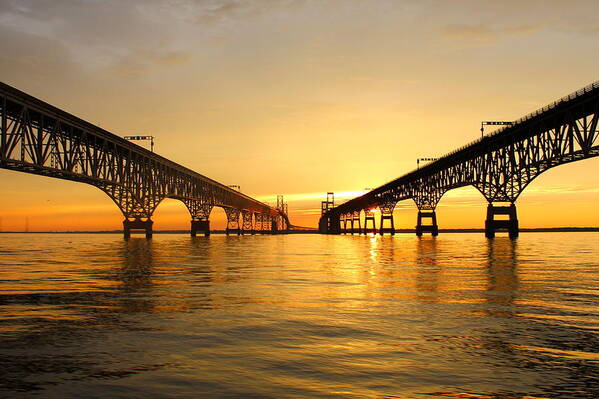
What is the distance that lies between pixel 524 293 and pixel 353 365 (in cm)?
1191

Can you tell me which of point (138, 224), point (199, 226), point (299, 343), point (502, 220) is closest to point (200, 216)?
point (199, 226)

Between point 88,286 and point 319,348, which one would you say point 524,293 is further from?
point 88,286

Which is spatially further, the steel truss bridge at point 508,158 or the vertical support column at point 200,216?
the vertical support column at point 200,216

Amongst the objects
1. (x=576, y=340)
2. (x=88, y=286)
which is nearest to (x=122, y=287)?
(x=88, y=286)

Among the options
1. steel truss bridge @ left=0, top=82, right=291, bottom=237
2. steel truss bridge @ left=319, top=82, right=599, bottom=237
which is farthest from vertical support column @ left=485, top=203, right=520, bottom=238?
steel truss bridge @ left=0, top=82, right=291, bottom=237

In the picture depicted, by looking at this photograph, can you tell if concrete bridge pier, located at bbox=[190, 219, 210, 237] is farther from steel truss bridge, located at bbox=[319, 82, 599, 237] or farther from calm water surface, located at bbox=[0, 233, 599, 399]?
calm water surface, located at bbox=[0, 233, 599, 399]

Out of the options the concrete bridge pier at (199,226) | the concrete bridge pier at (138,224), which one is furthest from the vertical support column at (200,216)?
the concrete bridge pier at (138,224)

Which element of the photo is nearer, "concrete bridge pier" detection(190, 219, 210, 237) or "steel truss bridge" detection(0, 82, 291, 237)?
"steel truss bridge" detection(0, 82, 291, 237)

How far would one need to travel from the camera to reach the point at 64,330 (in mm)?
10758

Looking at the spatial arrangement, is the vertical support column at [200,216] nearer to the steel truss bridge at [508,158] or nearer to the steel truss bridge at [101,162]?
the steel truss bridge at [101,162]

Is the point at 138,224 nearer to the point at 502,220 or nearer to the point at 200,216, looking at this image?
the point at 200,216

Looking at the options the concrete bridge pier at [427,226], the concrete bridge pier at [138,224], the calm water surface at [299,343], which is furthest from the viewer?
the concrete bridge pier at [427,226]

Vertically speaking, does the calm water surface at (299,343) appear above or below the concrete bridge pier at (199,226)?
below

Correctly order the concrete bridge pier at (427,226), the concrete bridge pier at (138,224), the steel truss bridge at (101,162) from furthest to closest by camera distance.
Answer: the concrete bridge pier at (427,226) < the concrete bridge pier at (138,224) < the steel truss bridge at (101,162)
